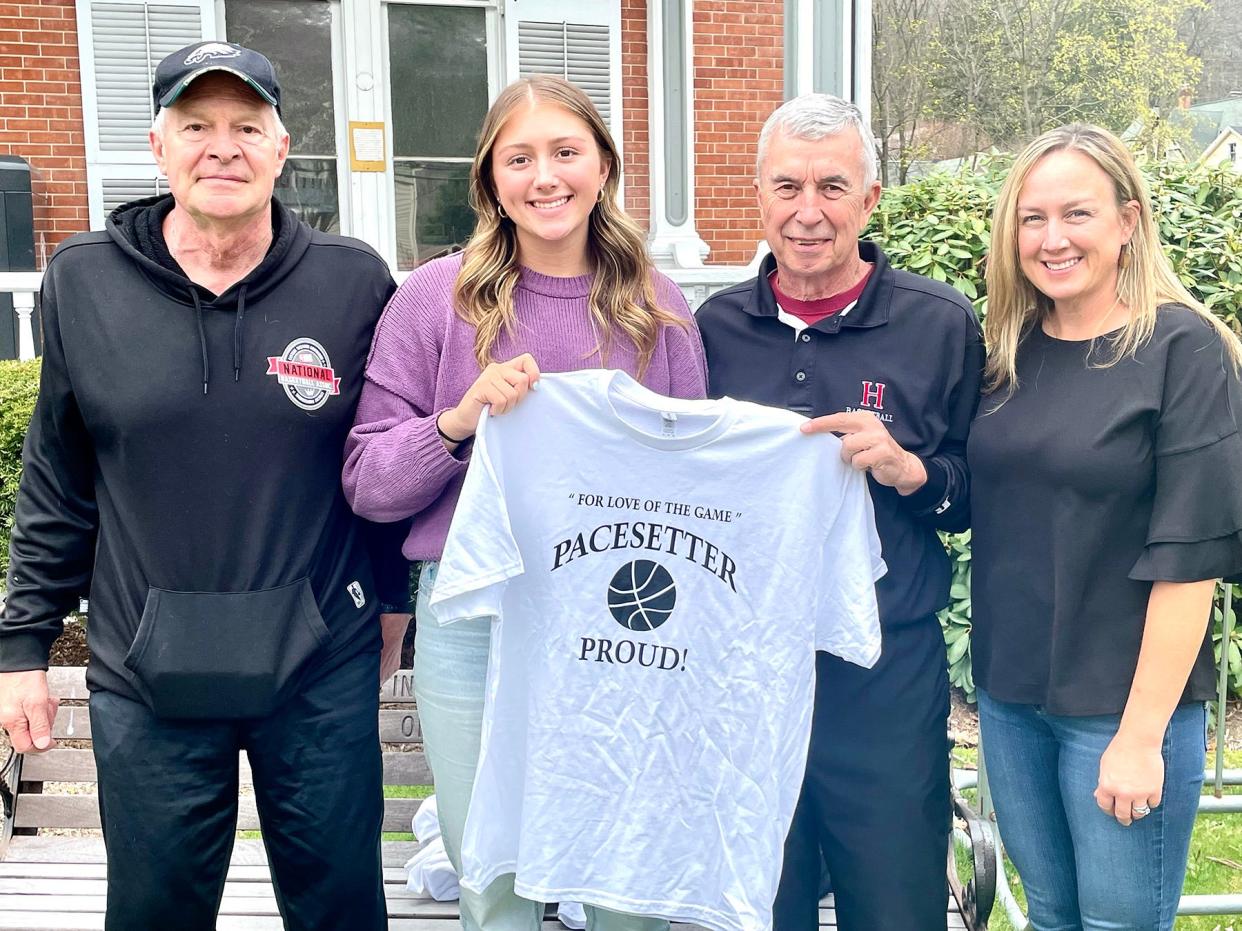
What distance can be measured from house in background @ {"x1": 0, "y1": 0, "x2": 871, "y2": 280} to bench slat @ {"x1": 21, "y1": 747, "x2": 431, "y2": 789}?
17.1ft

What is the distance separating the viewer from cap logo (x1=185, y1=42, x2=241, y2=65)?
85.0 inches

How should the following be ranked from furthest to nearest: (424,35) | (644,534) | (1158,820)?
(424,35) < (644,534) < (1158,820)

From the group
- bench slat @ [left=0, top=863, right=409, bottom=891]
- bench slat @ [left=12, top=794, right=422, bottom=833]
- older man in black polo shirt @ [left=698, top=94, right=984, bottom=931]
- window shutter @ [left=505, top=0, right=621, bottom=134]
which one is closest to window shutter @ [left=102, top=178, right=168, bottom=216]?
window shutter @ [left=505, top=0, right=621, bottom=134]

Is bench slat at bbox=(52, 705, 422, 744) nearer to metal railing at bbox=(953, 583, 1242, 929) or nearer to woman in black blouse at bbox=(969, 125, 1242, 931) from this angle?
metal railing at bbox=(953, 583, 1242, 929)

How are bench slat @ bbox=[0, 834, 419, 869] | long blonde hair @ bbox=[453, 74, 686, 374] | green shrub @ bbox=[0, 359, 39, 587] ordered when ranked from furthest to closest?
green shrub @ bbox=[0, 359, 39, 587]
bench slat @ bbox=[0, 834, 419, 869]
long blonde hair @ bbox=[453, 74, 686, 374]

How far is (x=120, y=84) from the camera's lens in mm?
8172

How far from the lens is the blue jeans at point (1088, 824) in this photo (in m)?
2.11

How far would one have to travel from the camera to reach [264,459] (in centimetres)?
217

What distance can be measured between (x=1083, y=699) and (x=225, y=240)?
1.77 m

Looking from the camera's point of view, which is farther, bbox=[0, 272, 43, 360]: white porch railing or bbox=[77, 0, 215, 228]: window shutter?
bbox=[77, 0, 215, 228]: window shutter

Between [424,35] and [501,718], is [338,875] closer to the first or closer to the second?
[501,718]

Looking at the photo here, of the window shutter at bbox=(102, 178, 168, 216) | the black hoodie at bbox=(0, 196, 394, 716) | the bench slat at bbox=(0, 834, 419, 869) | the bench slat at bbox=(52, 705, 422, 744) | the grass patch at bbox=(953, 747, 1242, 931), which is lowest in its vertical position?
the grass patch at bbox=(953, 747, 1242, 931)

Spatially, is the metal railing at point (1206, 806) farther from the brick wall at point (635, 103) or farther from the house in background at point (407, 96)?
the brick wall at point (635, 103)

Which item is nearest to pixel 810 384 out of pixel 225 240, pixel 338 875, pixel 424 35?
pixel 225 240
